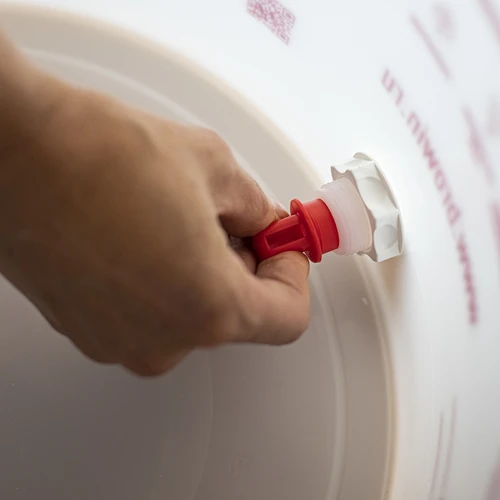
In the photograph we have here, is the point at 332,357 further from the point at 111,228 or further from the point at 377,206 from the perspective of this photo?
the point at 111,228

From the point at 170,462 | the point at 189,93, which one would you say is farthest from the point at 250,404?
the point at 189,93

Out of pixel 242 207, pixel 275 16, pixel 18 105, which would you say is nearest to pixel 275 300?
pixel 242 207

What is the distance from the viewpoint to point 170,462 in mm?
558

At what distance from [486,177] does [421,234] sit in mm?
99

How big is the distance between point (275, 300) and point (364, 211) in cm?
15

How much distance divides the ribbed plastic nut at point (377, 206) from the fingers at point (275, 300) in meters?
0.08

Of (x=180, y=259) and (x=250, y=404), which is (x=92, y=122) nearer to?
(x=180, y=259)

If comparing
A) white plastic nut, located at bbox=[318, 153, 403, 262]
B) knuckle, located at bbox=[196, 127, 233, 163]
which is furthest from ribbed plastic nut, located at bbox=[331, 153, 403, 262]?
knuckle, located at bbox=[196, 127, 233, 163]

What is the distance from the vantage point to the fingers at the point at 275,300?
1.16ft

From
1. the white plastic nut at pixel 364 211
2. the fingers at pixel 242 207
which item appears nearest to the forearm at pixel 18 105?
the fingers at pixel 242 207

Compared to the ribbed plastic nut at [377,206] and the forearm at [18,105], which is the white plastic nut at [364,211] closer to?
the ribbed plastic nut at [377,206]

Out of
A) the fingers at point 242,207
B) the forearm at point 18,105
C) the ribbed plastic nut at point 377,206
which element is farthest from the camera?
the ribbed plastic nut at point 377,206

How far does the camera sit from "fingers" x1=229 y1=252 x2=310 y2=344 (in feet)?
1.16

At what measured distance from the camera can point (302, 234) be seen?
0.48 m
